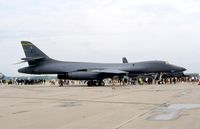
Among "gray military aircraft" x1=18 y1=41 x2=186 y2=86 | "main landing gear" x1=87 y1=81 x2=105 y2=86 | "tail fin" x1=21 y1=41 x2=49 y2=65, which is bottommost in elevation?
"main landing gear" x1=87 y1=81 x2=105 y2=86

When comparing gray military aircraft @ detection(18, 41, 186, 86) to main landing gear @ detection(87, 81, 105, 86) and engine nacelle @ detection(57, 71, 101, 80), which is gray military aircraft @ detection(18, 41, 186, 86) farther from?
engine nacelle @ detection(57, 71, 101, 80)

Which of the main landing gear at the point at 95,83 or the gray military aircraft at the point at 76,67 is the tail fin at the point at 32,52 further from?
the main landing gear at the point at 95,83

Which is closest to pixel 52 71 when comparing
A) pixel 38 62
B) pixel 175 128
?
pixel 38 62

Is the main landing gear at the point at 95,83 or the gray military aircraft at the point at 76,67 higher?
the gray military aircraft at the point at 76,67

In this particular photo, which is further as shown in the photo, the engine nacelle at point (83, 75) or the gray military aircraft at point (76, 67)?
the gray military aircraft at point (76, 67)

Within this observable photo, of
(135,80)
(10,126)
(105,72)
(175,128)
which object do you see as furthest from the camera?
(135,80)

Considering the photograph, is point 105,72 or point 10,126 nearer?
point 10,126

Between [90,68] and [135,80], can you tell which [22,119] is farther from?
[135,80]

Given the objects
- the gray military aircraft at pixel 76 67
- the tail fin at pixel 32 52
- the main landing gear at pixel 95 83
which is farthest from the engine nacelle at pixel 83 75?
the tail fin at pixel 32 52

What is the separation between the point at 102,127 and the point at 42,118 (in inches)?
137

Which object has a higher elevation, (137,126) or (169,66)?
(169,66)

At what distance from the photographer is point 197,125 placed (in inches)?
448

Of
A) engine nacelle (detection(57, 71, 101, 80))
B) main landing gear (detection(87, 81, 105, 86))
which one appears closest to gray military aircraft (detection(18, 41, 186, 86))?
main landing gear (detection(87, 81, 105, 86))

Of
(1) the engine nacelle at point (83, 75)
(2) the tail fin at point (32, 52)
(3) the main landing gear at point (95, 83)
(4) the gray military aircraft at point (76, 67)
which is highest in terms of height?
(2) the tail fin at point (32, 52)
